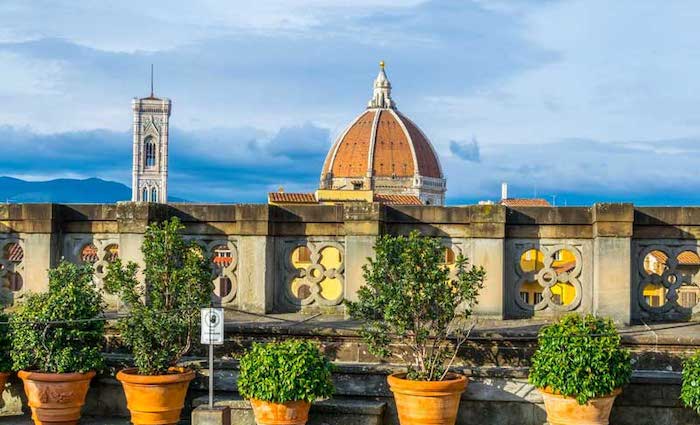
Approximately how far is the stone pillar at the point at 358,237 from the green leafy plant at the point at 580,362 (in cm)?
276

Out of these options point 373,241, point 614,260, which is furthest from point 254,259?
point 614,260

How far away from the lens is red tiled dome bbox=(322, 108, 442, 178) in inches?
7234

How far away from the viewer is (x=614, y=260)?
35.2ft

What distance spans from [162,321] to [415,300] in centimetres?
249

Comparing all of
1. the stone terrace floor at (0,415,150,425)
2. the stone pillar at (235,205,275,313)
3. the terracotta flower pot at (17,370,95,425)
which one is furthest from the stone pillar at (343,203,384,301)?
the terracotta flower pot at (17,370,95,425)

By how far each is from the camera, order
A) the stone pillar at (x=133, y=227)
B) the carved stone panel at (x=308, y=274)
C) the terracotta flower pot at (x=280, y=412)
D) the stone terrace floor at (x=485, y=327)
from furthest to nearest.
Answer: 1. the carved stone panel at (x=308, y=274)
2. the stone pillar at (x=133, y=227)
3. the stone terrace floor at (x=485, y=327)
4. the terracotta flower pot at (x=280, y=412)

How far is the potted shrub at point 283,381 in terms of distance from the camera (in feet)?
28.9

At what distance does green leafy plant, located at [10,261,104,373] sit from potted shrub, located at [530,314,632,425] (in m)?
4.37

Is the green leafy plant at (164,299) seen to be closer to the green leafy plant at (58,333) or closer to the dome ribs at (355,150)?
the green leafy plant at (58,333)

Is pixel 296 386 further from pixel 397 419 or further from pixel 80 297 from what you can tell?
pixel 80 297

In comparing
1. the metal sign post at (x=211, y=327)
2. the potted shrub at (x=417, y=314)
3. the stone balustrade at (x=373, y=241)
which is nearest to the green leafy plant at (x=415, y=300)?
the potted shrub at (x=417, y=314)

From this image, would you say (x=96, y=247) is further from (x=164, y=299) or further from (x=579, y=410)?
(x=579, y=410)

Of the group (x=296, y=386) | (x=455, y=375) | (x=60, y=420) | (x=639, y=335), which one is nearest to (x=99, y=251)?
(x=60, y=420)

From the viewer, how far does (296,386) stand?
8.82m
